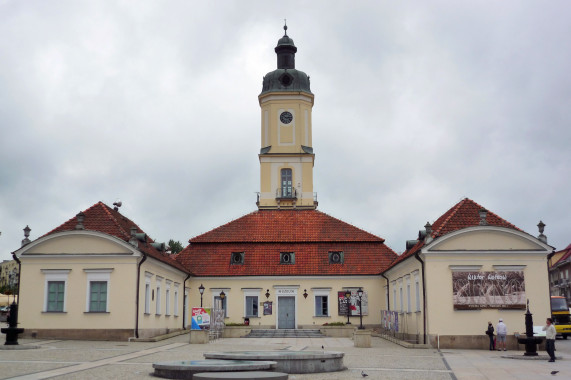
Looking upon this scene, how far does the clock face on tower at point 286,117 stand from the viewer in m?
54.7

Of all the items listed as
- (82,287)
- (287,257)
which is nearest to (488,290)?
(287,257)

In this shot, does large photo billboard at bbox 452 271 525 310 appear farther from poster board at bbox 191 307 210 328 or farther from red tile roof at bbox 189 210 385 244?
red tile roof at bbox 189 210 385 244

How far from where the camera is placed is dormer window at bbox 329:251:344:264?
142 feet

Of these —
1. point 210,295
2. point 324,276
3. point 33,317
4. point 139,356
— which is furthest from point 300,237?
point 139,356

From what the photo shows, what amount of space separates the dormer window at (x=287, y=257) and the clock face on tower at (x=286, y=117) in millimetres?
14955

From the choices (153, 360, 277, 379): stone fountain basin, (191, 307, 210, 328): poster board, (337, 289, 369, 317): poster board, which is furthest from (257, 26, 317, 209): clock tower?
(153, 360, 277, 379): stone fountain basin

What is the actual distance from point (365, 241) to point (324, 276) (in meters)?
4.21

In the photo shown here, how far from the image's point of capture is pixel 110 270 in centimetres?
3131

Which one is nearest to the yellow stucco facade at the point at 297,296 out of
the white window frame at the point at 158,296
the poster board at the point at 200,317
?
the white window frame at the point at 158,296

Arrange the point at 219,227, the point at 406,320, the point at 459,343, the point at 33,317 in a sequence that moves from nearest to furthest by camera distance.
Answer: the point at 459,343 → the point at 33,317 → the point at 406,320 → the point at 219,227

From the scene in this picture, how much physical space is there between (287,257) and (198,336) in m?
13.8

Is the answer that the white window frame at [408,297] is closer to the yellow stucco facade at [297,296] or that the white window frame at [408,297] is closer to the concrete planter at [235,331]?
the yellow stucco facade at [297,296]

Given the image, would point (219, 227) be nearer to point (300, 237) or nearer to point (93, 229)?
point (300, 237)

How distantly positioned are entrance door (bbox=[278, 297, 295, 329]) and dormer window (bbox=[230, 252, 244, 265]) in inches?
146
